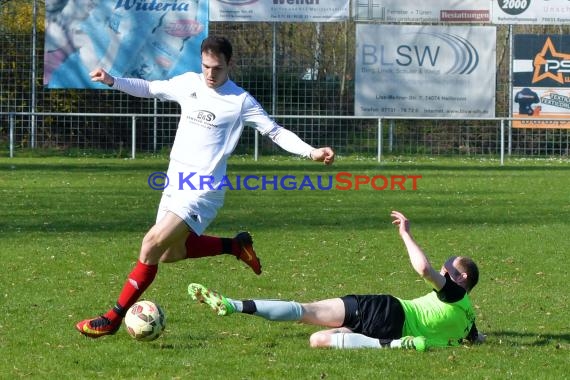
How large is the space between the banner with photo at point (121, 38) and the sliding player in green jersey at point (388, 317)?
72.4ft

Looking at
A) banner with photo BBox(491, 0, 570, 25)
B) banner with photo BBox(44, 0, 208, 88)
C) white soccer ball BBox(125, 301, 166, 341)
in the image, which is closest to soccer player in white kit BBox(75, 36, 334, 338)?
white soccer ball BBox(125, 301, 166, 341)

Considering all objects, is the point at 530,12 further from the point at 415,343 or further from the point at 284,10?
the point at 415,343

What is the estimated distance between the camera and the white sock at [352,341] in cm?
722

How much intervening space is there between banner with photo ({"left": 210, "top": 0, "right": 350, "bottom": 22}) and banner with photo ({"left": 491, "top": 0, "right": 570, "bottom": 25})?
12.6 ft

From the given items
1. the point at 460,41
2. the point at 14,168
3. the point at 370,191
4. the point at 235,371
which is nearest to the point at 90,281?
the point at 235,371

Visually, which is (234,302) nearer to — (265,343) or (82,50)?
(265,343)

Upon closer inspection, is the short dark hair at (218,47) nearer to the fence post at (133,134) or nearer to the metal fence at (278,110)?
the fence post at (133,134)

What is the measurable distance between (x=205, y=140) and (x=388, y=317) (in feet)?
5.31

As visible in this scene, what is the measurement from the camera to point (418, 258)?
278 inches

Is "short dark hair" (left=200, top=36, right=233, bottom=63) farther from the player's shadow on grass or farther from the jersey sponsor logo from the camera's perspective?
the player's shadow on grass

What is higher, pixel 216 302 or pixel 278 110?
pixel 278 110

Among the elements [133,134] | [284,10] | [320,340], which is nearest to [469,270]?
[320,340]

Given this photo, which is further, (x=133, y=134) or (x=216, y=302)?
(x=133, y=134)

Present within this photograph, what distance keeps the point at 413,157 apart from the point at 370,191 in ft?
28.3
